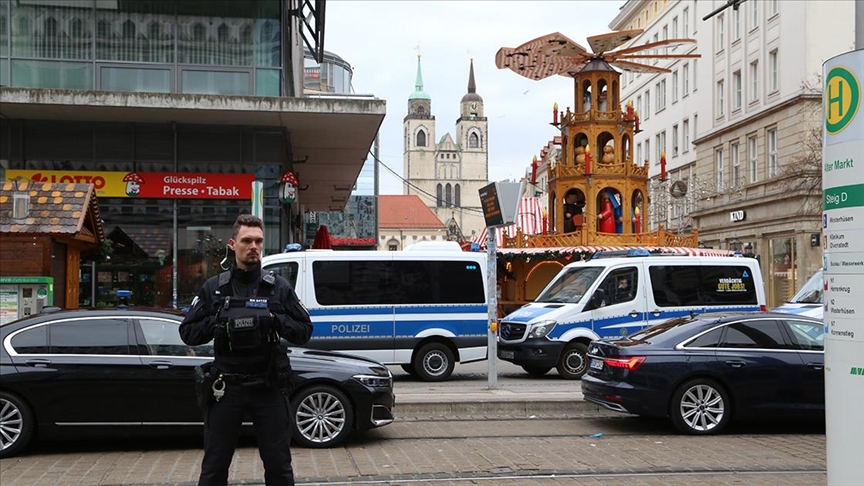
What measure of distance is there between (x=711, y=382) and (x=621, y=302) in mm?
6056

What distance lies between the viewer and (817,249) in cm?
3950

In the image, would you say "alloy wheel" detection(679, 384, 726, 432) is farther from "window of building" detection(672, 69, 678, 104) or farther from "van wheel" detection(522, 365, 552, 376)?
"window of building" detection(672, 69, 678, 104)

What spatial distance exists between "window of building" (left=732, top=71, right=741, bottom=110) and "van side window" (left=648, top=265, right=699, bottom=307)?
111 feet

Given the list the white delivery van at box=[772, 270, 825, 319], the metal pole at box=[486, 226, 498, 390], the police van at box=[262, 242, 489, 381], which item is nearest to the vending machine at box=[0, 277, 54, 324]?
the police van at box=[262, 242, 489, 381]

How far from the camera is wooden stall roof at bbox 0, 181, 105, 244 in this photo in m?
13.5

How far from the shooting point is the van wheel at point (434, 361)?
15.9 metres

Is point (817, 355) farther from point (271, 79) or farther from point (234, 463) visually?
point (271, 79)

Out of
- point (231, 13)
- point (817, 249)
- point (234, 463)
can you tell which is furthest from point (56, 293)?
point (817, 249)

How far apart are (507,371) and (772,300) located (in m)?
27.7

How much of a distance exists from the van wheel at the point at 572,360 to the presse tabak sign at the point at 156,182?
9323 millimetres

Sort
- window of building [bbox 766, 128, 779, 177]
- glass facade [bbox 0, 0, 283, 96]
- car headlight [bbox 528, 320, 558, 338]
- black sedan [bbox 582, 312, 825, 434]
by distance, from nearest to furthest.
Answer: black sedan [bbox 582, 312, 825, 434] → car headlight [bbox 528, 320, 558, 338] → glass facade [bbox 0, 0, 283, 96] → window of building [bbox 766, 128, 779, 177]

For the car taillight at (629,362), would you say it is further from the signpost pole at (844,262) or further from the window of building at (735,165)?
the window of building at (735,165)

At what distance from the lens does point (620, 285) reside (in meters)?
16.5

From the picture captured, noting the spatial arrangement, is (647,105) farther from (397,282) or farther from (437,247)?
(397,282)
